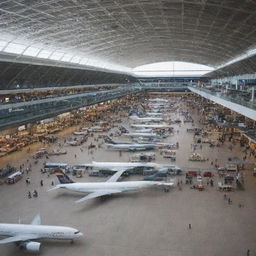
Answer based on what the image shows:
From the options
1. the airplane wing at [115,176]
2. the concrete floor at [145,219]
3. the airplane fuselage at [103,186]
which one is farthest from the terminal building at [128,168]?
the airplane wing at [115,176]

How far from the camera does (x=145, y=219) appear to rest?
20938 mm

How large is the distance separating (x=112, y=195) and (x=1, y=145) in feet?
82.8

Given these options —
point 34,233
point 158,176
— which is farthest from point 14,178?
point 158,176

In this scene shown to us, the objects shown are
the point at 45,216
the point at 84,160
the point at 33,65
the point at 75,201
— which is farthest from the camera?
the point at 33,65

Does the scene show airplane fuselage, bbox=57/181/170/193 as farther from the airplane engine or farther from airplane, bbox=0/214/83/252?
the airplane engine

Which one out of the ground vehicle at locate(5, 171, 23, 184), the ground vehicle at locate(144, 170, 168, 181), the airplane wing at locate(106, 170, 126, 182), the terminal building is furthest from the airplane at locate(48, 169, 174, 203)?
the ground vehicle at locate(5, 171, 23, 184)

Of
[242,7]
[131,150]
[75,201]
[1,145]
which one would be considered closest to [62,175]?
[75,201]

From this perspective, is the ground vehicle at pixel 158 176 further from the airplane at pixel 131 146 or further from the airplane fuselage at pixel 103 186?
the airplane at pixel 131 146

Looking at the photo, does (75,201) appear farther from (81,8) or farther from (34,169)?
(81,8)

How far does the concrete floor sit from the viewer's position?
17469mm

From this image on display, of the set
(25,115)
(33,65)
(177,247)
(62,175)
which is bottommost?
(177,247)

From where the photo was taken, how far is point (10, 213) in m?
22.1

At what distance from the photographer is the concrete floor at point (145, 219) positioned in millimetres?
17469

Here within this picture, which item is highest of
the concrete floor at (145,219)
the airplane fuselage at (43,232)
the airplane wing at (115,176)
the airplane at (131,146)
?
the airplane at (131,146)
